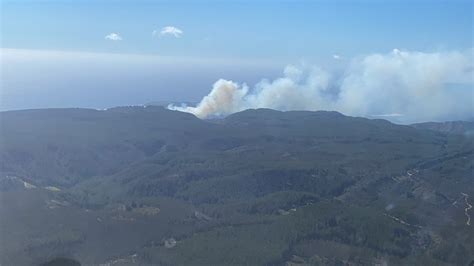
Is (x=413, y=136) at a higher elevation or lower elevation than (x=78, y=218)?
higher

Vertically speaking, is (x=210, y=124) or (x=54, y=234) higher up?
(x=210, y=124)

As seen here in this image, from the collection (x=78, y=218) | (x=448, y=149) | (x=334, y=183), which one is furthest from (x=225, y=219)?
(x=448, y=149)

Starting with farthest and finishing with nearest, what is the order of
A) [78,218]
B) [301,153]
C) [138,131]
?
1. [138,131]
2. [301,153]
3. [78,218]

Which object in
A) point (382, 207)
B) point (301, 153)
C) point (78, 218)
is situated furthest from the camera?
point (301, 153)

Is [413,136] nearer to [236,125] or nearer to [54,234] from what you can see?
[236,125]

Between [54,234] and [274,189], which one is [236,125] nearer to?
[274,189]

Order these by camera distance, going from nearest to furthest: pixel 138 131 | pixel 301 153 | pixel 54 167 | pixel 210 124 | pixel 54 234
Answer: pixel 54 234, pixel 54 167, pixel 301 153, pixel 138 131, pixel 210 124

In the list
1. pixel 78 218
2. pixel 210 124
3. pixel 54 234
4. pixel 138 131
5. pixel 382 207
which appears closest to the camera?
pixel 54 234

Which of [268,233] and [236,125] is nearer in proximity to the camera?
[268,233]

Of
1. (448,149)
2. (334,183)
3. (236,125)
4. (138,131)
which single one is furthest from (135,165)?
(448,149)
